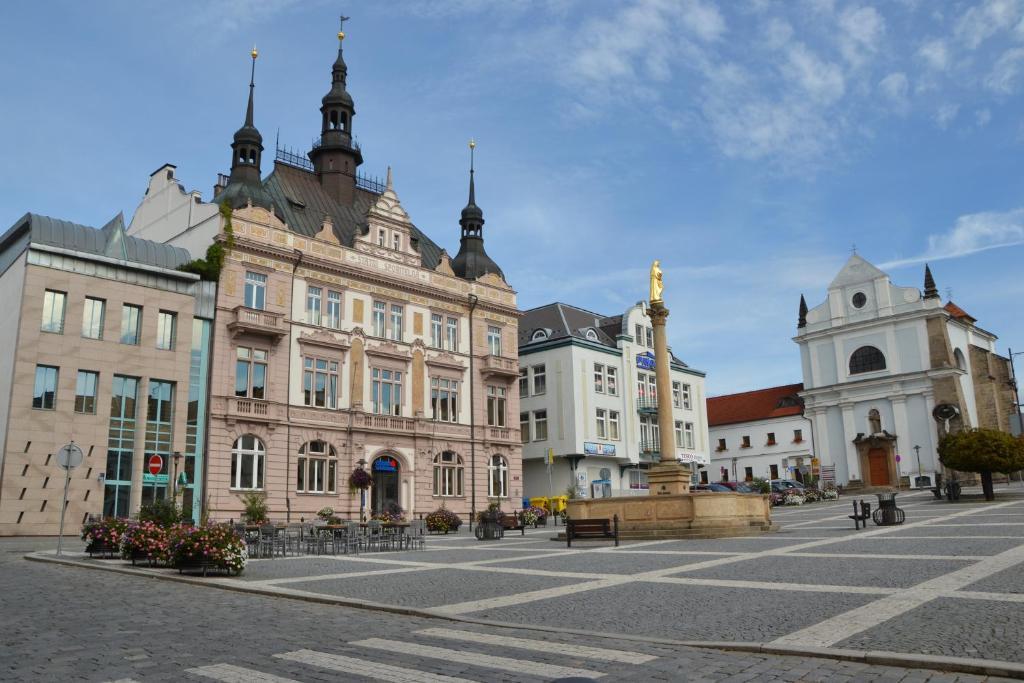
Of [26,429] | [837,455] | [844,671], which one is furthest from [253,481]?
[837,455]

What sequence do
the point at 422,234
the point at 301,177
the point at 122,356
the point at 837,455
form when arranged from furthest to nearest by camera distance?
1. the point at 837,455
2. the point at 422,234
3. the point at 301,177
4. the point at 122,356

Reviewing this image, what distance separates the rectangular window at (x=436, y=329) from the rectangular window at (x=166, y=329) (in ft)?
45.6

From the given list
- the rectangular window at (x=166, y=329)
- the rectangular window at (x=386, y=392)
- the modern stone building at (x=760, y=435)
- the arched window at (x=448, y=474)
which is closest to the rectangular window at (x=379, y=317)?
the rectangular window at (x=386, y=392)

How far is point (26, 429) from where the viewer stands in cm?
3238

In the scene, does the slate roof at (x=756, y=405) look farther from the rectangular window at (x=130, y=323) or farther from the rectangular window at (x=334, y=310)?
the rectangular window at (x=130, y=323)

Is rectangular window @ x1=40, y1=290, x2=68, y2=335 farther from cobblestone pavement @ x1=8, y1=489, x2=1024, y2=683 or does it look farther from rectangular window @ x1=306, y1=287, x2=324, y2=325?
cobblestone pavement @ x1=8, y1=489, x2=1024, y2=683

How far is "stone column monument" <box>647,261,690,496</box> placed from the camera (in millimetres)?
28386

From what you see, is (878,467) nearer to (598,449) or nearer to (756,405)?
(756,405)

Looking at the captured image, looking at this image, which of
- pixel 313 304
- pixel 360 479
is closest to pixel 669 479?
pixel 360 479

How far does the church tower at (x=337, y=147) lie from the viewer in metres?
48.2

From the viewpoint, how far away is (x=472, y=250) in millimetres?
51719

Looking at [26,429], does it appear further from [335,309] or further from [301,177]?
[301,177]

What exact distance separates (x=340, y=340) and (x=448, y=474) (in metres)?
9.58

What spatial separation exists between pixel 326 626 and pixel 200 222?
110 feet
